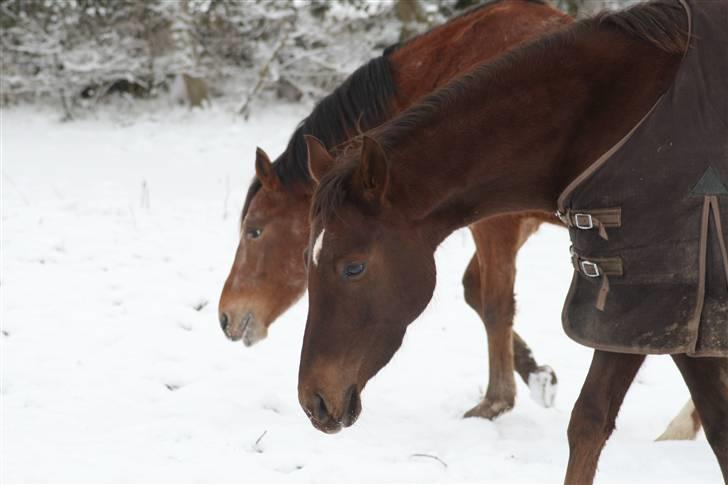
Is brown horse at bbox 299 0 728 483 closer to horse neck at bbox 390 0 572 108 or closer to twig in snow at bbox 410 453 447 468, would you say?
twig in snow at bbox 410 453 447 468

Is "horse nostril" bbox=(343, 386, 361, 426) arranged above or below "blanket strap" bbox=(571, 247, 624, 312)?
below

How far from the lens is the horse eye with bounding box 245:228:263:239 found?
447 centimetres

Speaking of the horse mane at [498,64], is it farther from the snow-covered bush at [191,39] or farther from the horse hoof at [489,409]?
the snow-covered bush at [191,39]

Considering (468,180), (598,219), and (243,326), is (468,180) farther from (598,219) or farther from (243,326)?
(243,326)

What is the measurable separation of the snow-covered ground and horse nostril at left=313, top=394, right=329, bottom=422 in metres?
0.92

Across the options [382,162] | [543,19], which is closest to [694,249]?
[382,162]

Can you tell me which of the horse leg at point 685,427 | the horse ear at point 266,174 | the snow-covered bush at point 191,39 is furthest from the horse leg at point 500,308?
the snow-covered bush at point 191,39

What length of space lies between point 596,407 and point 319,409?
0.92 metres

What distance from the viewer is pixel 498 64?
270 centimetres

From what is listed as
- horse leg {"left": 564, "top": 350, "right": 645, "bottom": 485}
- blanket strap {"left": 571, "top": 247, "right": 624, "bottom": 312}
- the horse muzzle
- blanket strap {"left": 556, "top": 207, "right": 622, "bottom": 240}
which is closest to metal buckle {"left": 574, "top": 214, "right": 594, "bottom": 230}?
blanket strap {"left": 556, "top": 207, "right": 622, "bottom": 240}

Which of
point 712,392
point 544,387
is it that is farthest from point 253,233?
point 712,392

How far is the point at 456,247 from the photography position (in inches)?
311

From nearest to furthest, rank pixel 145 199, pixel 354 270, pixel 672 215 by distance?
pixel 672 215, pixel 354 270, pixel 145 199

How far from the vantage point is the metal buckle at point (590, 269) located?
253 cm
